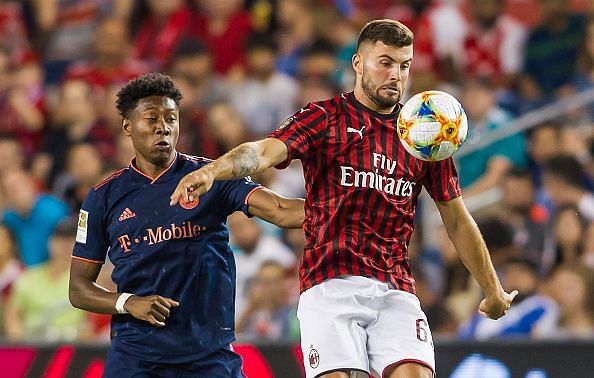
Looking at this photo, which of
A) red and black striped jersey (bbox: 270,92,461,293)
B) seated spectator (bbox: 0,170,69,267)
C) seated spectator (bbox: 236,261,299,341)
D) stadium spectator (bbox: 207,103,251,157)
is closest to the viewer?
red and black striped jersey (bbox: 270,92,461,293)

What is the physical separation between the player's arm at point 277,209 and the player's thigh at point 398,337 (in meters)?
0.68

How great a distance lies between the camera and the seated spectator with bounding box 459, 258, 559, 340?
8.76 m

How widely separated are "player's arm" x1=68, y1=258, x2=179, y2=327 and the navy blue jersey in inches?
2.7

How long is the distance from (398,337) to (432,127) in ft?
3.23

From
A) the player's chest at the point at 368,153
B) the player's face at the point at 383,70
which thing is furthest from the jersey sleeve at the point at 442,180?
the player's face at the point at 383,70

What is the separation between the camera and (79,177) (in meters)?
11.3

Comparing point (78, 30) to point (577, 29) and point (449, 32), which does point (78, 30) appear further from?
point (577, 29)

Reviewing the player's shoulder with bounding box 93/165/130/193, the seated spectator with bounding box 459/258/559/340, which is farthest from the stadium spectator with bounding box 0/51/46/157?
the player's shoulder with bounding box 93/165/130/193

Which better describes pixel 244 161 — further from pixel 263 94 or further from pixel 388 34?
pixel 263 94

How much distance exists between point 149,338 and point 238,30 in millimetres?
6741

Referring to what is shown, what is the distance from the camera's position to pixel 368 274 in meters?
5.89

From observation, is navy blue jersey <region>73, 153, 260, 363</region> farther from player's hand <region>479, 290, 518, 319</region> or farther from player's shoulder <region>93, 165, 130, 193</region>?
player's hand <region>479, 290, 518, 319</region>

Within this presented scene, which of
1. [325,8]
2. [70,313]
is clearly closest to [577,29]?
[325,8]

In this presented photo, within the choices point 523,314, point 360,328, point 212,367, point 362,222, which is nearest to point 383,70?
point 362,222
